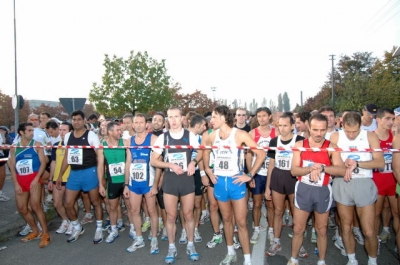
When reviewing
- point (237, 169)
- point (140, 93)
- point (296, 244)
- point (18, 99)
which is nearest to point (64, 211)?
point (237, 169)

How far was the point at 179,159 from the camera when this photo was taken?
16.2 feet

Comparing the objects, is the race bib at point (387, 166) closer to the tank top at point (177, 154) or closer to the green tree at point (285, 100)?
the tank top at point (177, 154)

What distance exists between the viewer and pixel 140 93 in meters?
34.7

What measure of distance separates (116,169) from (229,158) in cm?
235

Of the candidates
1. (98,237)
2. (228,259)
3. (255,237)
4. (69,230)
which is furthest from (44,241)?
(255,237)

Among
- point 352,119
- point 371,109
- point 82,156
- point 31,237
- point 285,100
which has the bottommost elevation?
point 31,237

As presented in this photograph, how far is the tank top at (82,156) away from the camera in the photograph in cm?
595

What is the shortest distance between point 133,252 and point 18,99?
9.19 metres

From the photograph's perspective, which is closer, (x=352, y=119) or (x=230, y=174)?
(x=352, y=119)

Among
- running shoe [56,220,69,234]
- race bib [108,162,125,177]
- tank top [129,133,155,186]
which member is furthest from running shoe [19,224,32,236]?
tank top [129,133,155,186]

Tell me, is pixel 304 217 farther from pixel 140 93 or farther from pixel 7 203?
pixel 140 93

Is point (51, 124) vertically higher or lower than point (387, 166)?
higher

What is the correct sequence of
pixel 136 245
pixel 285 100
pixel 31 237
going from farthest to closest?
pixel 285 100 → pixel 31 237 → pixel 136 245

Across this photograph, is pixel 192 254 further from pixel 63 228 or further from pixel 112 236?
pixel 63 228
